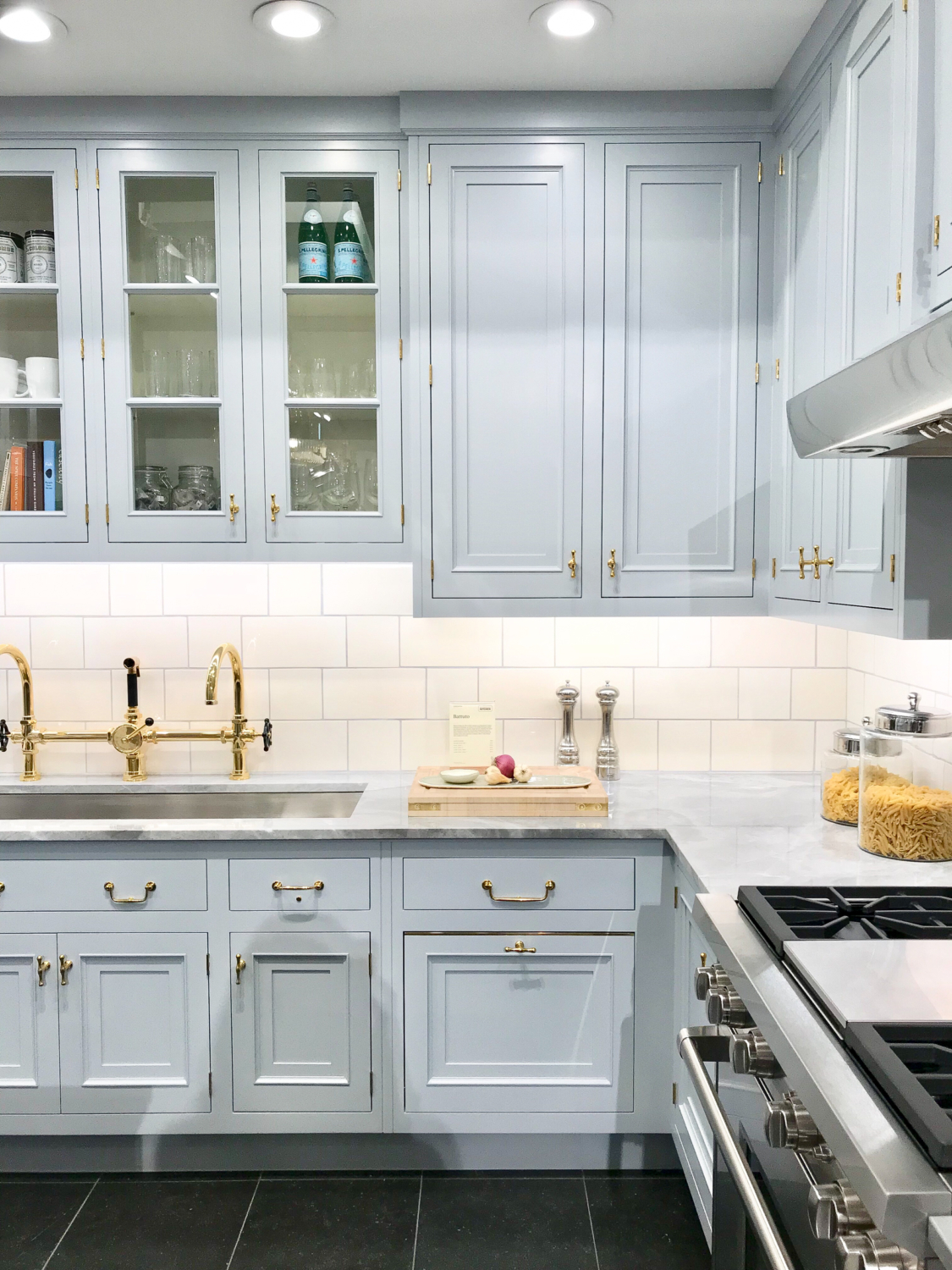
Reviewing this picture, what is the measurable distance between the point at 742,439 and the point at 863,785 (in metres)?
0.91

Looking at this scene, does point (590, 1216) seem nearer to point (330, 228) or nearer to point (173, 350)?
point (173, 350)

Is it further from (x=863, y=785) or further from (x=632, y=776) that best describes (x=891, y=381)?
(x=632, y=776)

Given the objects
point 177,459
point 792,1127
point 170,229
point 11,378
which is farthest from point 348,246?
point 792,1127

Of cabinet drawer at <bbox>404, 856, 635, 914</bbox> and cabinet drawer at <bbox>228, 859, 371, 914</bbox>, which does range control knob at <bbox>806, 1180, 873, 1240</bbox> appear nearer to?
cabinet drawer at <bbox>404, 856, 635, 914</bbox>

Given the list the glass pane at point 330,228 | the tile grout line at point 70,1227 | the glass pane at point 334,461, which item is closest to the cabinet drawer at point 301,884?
the tile grout line at point 70,1227

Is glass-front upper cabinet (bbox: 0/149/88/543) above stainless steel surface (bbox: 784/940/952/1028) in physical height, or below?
above

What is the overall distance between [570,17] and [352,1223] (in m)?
2.69

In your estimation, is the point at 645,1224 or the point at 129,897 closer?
the point at 645,1224

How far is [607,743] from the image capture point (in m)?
2.66

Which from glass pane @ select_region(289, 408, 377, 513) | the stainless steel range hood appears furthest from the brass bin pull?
the stainless steel range hood

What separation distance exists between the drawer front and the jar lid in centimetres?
156

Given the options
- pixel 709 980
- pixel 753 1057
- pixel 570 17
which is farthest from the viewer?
pixel 570 17

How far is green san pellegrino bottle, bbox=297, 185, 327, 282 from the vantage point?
244 centimetres

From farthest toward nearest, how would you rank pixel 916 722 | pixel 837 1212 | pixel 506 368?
pixel 506 368
pixel 916 722
pixel 837 1212
